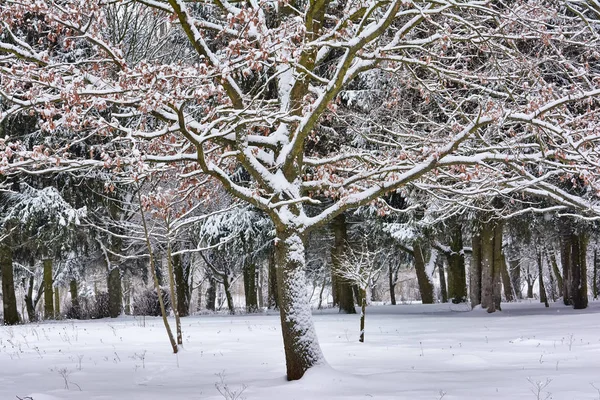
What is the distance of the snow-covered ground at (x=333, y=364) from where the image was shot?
7.04 m

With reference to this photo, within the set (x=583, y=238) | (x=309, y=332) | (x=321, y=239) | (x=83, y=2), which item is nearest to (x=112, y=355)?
(x=309, y=332)

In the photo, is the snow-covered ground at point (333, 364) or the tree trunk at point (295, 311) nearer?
the snow-covered ground at point (333, 364)

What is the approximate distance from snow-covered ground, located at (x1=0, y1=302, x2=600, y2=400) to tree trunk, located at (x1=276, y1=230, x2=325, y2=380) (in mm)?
242

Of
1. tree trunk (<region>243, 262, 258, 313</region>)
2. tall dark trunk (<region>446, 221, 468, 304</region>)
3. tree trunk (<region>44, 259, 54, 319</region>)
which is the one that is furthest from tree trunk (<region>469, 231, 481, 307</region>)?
tree trunk (<region>44, 259, 54, 319</region>)

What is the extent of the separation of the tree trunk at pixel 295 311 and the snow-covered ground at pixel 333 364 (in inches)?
9.5

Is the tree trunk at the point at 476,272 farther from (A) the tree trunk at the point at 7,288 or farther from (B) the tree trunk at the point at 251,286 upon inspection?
(A) the tree trunk at the point at 7,288

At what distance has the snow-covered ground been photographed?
23.1ft

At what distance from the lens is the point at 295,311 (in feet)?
25.7

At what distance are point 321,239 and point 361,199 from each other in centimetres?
2062

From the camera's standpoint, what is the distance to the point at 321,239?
2848cm

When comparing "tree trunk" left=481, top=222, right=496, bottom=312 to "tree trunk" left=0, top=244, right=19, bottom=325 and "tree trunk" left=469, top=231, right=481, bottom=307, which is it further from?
"tree trunk" left=0, top=244, right=19, bottom=325

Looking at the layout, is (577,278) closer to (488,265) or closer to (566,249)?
(566,249)

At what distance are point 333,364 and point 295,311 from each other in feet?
6.39

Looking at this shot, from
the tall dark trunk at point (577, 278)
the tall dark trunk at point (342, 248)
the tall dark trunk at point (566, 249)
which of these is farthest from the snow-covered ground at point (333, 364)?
the tall dark trunk at point (342, 248)
